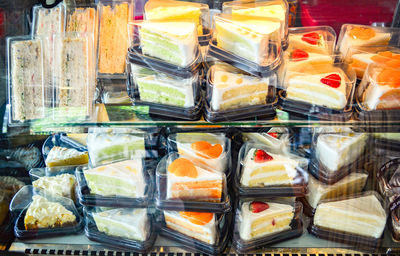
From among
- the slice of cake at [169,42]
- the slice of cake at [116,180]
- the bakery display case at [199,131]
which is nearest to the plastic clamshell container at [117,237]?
the bakery display case at [199,131]

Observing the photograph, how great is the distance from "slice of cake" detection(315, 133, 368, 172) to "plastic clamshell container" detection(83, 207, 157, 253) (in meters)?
1.03

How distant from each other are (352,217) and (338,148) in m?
0.40

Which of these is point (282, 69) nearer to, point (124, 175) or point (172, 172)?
point (172, 172)

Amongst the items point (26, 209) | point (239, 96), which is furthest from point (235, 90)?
point (26, 209)

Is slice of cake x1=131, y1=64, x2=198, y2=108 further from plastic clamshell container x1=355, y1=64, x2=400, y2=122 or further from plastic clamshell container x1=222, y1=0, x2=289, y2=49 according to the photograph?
plastic clamshell container x1=355, y1=64, x2=400, y2=122

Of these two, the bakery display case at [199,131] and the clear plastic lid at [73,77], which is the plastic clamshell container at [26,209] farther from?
the clear plastic lid at [73,77]

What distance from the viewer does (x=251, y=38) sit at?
68.7 inches

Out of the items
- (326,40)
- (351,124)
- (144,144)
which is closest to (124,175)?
(144,144)

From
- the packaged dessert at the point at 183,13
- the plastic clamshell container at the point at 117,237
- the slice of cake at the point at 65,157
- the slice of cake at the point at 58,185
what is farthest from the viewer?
the slice of cake at the point at 65,157

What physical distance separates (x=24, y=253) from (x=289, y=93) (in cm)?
163

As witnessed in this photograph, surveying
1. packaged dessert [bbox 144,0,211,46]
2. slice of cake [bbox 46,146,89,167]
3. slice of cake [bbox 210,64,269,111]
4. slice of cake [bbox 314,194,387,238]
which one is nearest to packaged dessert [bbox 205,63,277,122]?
slice of cake [bbox 210,64,269,111]

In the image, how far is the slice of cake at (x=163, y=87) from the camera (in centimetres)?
176

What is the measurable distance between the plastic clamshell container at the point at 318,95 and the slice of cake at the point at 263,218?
58 centimetres

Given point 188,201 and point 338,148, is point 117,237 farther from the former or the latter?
point 338,148
